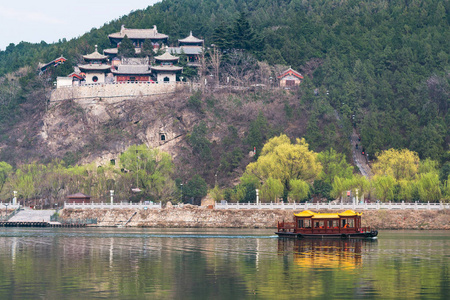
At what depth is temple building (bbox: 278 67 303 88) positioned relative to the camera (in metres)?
130

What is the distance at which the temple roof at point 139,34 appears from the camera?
472ft

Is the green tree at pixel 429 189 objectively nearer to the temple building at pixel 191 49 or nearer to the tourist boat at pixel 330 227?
the tourist boat at pixel 330 227

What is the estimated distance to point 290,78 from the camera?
130 m

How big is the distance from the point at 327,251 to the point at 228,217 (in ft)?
112

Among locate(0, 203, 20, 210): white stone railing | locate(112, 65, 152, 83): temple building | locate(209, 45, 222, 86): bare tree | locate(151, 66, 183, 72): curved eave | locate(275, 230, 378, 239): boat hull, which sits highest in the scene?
locate(209, 45, 222, 86): bare tree

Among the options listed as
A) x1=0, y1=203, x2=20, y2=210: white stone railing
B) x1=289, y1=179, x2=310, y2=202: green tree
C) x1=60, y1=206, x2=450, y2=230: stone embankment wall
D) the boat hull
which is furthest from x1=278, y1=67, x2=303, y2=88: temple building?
the boat hull

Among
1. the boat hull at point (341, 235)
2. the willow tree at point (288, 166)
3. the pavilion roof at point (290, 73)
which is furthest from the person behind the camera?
the pavilion roof at point (290, 73)

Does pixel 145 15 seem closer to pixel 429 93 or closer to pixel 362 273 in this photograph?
pixel 429 93

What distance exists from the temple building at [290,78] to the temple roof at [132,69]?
898 inches

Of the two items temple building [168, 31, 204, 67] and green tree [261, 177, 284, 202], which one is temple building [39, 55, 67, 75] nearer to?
temple building [168, 31, 204, 67]

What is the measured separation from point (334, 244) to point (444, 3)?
103 metres

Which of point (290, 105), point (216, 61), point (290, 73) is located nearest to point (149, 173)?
point (290, 105)

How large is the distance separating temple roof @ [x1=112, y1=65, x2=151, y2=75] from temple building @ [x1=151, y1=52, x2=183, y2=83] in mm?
1417

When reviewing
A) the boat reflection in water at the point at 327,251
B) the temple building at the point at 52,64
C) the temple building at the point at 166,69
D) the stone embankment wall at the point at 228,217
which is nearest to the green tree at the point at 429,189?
the stone embankment wall at the point at 228,217
